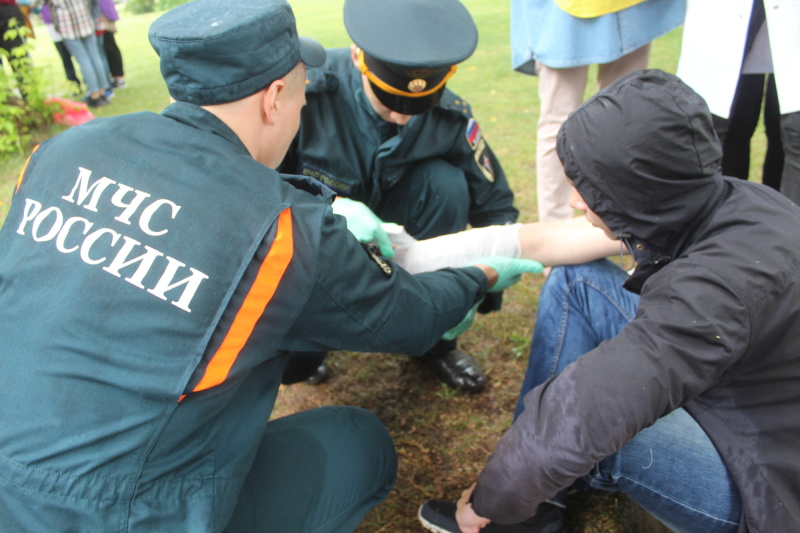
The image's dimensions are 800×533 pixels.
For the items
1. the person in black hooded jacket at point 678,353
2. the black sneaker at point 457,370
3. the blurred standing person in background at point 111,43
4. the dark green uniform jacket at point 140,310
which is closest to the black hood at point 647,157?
the person in black hooded jacket at point 678,353

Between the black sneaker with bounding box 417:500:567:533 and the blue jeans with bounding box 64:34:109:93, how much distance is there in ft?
19.1

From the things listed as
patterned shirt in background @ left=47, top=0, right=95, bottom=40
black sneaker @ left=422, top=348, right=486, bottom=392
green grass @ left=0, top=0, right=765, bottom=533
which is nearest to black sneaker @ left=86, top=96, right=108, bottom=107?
patterned shirt in background @ left=47, top=0, right=95, bottom=40

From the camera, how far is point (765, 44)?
203cm

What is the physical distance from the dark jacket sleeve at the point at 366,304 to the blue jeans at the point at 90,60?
573 cm

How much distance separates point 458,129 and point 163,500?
1.41 m

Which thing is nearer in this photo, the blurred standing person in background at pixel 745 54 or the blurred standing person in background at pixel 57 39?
the blurred standing person in background at pixel 745 54

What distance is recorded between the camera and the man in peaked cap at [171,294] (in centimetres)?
97

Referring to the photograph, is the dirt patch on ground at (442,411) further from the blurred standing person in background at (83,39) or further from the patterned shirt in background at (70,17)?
the patterned shirt in background at (70,17)

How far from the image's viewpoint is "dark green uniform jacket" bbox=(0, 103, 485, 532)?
968 mm

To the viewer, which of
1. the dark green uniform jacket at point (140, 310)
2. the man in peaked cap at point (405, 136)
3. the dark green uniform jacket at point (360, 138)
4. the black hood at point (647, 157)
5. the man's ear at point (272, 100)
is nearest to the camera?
the dark green uniform jacket at point (140, 310)

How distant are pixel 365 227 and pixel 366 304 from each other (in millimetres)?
433

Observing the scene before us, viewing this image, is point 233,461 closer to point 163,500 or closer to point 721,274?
point 163,500

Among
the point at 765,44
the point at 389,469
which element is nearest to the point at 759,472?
the point at 389,469

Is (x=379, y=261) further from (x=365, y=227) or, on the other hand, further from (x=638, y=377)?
(x=638, y=377)
